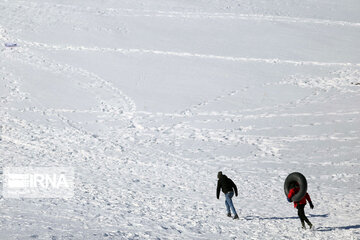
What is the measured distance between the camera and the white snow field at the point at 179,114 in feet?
42.8

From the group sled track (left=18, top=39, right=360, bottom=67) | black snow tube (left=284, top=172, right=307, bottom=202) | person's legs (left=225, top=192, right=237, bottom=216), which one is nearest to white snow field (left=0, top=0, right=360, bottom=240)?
sled track (left=18, top=39, right=360, bottom=67)

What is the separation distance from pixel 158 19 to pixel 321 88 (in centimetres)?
1454

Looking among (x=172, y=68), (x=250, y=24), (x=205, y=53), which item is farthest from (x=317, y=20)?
(x=172, y=68)

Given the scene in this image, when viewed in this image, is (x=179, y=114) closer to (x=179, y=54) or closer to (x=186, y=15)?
(x=179, y=54)

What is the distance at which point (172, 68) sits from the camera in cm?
2920

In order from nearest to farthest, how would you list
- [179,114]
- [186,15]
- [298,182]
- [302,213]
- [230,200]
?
[298,182]
[302,213]
[230,200]
[179,114]
[186,15]

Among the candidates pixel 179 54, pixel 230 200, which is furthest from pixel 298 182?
pixel 179 54

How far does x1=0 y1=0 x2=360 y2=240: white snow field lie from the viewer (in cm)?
1303

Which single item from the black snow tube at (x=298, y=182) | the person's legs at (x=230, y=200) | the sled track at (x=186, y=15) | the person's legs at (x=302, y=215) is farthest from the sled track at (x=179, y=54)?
the person's legs at (x=302, y=215)

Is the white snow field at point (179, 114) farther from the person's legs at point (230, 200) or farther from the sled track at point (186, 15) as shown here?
the person's legs at point (230, 200)

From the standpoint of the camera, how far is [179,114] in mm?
23281

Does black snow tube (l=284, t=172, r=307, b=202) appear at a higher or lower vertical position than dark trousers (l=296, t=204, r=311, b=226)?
higher

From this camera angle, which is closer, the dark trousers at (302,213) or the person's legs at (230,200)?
the dark trousers at (302,213)

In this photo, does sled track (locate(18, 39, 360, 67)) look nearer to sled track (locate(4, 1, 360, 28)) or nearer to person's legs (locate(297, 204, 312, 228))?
sled track (locate(4, 1, 360, 28))
